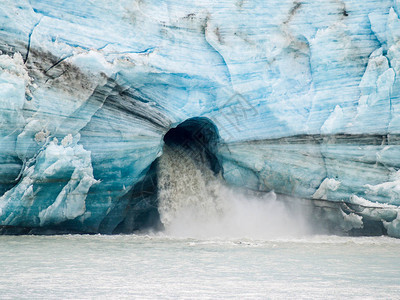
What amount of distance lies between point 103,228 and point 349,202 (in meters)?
2.93

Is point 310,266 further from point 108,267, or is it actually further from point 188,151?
point 188,151

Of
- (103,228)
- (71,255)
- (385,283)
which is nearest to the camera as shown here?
(385,283)

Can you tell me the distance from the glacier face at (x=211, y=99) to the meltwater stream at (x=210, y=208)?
0.33 metres

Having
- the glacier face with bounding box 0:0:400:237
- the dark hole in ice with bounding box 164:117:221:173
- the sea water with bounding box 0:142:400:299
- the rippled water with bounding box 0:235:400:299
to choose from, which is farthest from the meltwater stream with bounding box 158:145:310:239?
the rippled water with bounding box 0:235:400:299

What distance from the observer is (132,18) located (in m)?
6.36

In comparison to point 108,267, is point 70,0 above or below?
above

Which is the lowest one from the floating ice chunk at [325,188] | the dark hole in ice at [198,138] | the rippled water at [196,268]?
the rippled water at [196,268]

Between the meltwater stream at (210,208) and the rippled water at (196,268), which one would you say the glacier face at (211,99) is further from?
the rippled water at (196,268)

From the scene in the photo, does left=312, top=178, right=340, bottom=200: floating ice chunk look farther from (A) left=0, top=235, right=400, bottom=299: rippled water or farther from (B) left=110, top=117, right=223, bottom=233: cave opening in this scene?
(B) left=110, top=117, right=223, bottom=233: cave opening

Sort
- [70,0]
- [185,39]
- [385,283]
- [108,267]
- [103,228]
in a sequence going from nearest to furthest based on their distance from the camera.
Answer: [385,283], [108,267], [70,0], [185,39], [103,228]

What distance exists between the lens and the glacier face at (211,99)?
598 centimetres

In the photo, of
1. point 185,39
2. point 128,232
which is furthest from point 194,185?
point 185,39

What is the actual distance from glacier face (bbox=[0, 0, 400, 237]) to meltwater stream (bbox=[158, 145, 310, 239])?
0.33m

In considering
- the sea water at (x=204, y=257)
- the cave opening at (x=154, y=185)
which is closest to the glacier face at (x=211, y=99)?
the cave opening at (x=154, y=185)
